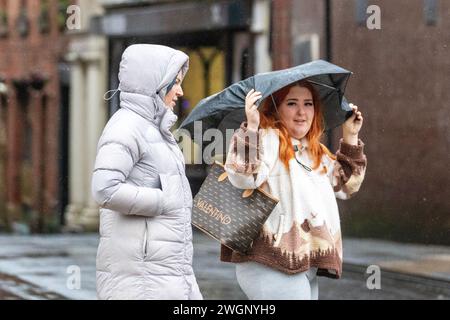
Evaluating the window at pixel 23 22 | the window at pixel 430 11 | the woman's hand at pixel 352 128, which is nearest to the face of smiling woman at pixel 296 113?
the woman's hand at pixel 352 128

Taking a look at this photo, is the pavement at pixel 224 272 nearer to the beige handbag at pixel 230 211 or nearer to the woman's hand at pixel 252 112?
the beige handbag at pixel 230 211

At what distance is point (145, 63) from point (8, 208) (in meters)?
22.6

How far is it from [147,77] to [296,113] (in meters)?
0.76

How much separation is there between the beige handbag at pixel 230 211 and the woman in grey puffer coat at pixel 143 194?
270mm

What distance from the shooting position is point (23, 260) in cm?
1431

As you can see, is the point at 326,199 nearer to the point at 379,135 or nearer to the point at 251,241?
the point at 251,241

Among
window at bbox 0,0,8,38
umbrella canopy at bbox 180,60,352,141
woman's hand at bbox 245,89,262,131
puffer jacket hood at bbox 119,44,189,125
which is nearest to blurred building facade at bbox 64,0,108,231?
window at bbox 0,0,8,38

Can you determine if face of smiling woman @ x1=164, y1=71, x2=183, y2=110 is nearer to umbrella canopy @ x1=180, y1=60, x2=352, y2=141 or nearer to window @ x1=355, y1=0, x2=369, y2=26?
umbrella canopy @ x1=180, y1=60, x2=352, y2=141

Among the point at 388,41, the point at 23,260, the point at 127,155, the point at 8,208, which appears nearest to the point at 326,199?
the point at 127,155

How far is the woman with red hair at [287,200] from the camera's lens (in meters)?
5.14

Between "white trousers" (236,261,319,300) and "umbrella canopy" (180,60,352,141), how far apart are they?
67cm

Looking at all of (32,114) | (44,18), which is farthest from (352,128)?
(32,114)

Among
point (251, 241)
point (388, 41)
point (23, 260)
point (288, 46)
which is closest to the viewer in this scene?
point (251, 241)

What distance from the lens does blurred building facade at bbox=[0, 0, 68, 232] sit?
24922 mm
